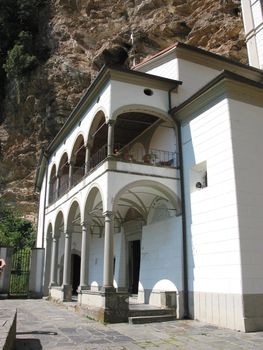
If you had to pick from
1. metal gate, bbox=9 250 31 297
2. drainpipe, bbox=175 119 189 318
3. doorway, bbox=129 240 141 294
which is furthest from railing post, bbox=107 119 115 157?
metal gate, bbox=9 250 31 297

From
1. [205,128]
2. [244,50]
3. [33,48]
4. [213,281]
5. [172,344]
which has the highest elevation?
[33,48]

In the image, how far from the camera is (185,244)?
11.8 m

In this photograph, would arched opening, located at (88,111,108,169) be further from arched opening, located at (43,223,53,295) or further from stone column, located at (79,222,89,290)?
arched opening, located at (43,223,53,295)

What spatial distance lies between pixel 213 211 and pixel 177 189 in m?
2.03

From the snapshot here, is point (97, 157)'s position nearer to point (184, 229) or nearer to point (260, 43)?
point (184, 229)

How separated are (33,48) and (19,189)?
13773 mm

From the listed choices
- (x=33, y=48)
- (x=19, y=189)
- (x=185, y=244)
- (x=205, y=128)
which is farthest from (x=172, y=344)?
Answer: (x=33, y=48)

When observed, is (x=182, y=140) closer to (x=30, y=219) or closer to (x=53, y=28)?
(x=30, y=219)

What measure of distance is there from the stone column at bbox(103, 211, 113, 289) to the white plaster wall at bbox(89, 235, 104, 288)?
699cm

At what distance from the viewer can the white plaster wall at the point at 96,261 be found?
18.1 meters

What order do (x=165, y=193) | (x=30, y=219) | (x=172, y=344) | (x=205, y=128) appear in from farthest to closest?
(x=30, y=219), (x=165, y=193), (x=205, y=128), (x=172, y=344)

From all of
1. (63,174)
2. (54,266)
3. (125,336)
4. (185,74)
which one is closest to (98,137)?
(185,74)

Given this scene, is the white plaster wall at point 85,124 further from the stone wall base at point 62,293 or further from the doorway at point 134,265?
the stone wall base at point 62,293

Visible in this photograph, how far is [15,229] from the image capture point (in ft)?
91.9
